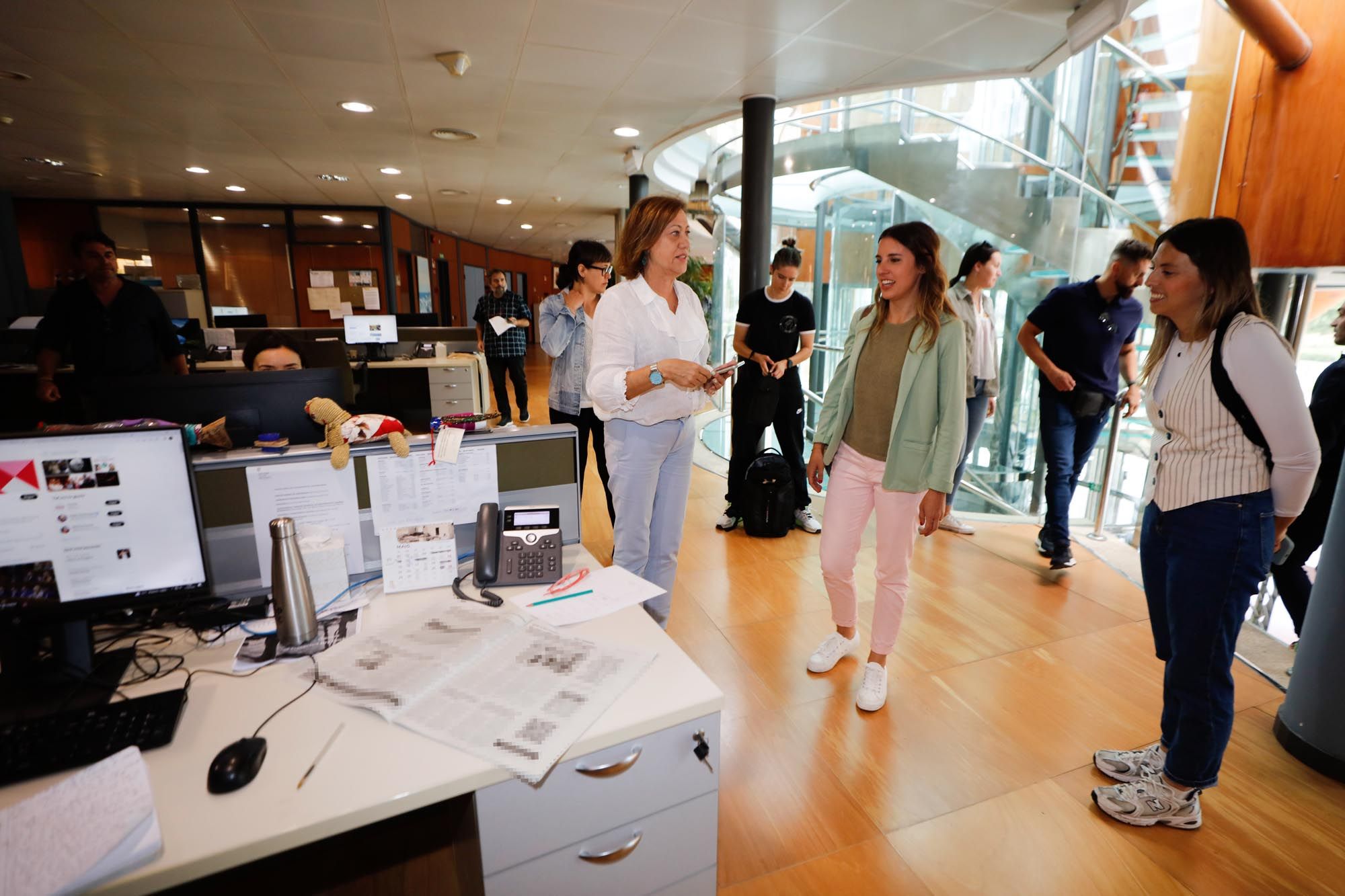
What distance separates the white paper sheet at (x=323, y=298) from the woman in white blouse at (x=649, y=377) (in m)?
9.43

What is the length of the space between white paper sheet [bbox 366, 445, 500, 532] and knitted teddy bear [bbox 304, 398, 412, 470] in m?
0.05

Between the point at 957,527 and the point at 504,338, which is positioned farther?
the point at 504,338

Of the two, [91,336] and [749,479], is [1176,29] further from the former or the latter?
[91,336]

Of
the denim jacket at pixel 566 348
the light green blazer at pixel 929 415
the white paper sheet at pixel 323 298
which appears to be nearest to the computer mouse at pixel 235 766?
the light green blazer at pixel 929 415

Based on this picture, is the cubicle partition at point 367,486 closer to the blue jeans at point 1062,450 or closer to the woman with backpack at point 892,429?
the woman with backpack at point 892,429

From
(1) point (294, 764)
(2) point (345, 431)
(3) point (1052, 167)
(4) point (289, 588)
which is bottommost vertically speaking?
(1) point (294, 764)

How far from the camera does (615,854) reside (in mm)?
983

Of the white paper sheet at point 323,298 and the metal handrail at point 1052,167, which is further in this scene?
the white paper sheet at point 323,298

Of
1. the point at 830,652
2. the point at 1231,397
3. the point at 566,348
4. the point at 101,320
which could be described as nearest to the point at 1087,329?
the point at 1231,397

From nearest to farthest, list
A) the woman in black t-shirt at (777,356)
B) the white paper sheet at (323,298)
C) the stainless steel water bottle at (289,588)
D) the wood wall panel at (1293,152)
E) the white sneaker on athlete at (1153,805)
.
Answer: the stainless steel water bottle at (289,588) < the white sneaker on athlete at (1153,805) < the wood wall panel at (1293,152) < the woman in black t-shirt at (777,356) < the white paper sheet at (323,298)

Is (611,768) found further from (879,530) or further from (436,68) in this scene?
(436,68)

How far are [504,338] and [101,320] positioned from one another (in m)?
2.92

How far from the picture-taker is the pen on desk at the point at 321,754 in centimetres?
82

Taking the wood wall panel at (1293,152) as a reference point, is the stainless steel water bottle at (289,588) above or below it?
below
